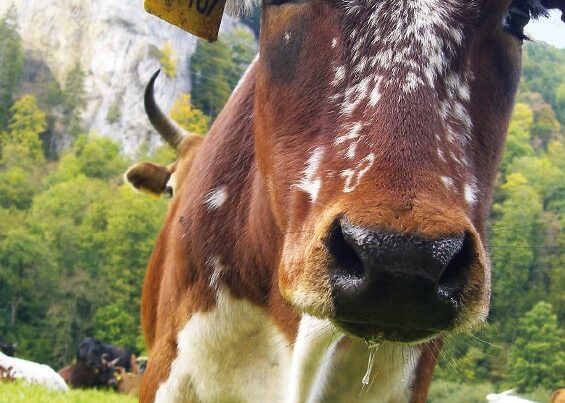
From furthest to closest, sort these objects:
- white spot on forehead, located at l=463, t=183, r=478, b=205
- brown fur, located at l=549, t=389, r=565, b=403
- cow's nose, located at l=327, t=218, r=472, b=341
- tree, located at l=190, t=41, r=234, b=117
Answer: tree, located at l=190, t=41, r=234, b=117, brown fur, located at l=549, t=389, r=565, b=403, white spot on forehead, located at l=463, t=183, r=478, b=205, cow's nose, located at l=327, t=218, r=472, b=341

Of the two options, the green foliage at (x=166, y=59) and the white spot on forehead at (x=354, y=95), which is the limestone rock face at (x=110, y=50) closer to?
the green foliage at (x=166, y=59)

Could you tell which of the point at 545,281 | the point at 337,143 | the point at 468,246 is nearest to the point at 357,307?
the point at 468,246

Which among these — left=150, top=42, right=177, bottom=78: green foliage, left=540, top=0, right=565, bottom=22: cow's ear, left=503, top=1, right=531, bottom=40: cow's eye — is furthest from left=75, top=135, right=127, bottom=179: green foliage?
left=503, top=1, right=531, bottom=40: cow's eye

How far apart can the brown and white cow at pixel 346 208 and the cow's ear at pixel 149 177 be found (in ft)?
10.9

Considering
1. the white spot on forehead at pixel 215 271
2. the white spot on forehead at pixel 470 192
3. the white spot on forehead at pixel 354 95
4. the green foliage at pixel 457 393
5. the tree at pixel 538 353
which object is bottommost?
the tree at pixel 538 353

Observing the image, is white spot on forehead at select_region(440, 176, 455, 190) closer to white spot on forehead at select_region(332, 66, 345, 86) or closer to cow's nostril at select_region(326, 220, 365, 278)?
cow's nostril at select_region(326, 220, 365, 278)

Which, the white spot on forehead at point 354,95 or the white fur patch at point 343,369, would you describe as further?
the white fur patch at point 343,369

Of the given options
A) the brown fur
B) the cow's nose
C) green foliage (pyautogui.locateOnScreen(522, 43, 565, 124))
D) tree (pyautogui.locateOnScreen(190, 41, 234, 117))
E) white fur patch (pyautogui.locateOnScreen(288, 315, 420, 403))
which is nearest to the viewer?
the cow's nose

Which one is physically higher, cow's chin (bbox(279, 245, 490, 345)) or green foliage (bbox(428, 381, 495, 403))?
cow's chin (bbox(279, 245, 490, 345))

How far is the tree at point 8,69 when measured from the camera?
94.2 m

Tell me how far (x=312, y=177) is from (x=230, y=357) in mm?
1639

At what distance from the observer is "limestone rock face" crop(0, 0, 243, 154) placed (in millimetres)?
98375

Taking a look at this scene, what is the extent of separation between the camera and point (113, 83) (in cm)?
10000

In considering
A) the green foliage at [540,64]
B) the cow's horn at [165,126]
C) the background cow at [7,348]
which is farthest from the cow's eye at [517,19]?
the background cow at [7,348]
